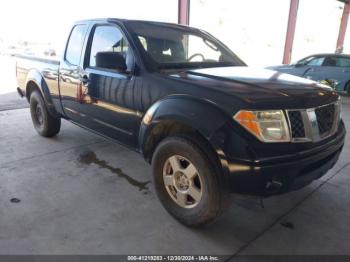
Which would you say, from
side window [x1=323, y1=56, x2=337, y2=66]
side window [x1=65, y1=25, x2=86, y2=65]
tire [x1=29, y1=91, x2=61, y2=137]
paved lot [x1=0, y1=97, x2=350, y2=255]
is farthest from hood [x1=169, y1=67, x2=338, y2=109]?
side window [x1=323, y1=56, x2=337, y2=66]

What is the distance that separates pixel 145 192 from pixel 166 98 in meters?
1.09

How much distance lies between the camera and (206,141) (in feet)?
7.50

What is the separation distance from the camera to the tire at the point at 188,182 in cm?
226

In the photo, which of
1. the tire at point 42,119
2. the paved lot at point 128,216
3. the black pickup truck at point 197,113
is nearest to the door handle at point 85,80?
the black pickup truck at point 197,113

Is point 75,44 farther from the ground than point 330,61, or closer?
farther from the ground

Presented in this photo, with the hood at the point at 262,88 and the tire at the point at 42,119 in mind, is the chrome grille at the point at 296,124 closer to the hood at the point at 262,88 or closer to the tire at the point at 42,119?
the hood at the point at 262,88

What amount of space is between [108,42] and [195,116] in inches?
61.9

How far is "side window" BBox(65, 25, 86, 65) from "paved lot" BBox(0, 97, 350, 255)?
1216mm

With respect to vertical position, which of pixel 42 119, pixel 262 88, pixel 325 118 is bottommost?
pixel 42 119

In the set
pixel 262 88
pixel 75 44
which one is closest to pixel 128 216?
pixel 262 88

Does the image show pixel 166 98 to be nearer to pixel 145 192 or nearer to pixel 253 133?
pixel 253 133

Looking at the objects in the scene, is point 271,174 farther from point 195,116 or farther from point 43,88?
point 43,88

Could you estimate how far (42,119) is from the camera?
15.4ft

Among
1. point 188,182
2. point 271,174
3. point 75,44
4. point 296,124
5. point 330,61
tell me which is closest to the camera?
point 271,174
